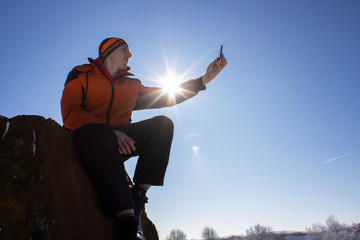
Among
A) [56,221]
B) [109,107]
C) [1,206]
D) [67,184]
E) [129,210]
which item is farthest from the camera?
[109,107]

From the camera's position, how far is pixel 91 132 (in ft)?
5.32

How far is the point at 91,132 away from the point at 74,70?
89 centimetres

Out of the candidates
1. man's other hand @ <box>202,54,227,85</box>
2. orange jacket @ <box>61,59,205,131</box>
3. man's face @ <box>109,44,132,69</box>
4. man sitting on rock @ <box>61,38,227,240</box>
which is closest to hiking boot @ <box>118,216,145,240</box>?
man sitting on rock @ <box>61,38,227,240</box>

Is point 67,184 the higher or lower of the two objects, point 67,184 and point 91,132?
the lower

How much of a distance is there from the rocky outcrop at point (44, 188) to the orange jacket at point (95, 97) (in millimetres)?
373

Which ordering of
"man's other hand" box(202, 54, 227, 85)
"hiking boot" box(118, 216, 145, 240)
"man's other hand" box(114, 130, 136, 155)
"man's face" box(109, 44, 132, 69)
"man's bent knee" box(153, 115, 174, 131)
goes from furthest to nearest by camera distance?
"man's other hand" box(202, 54, 227, 85) < "man's face" box(109, 44, 132, 69) < "man's bent knee" box(153, 115, 174, 131) < "man's other hand" box(114, 130, 136, 155) < "hiking boot" box(118, 216, 145, 240)

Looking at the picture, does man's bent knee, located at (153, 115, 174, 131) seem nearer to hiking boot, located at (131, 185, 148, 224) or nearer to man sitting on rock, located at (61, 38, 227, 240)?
man sitting on rock, located at (61, 38, 227, 240)

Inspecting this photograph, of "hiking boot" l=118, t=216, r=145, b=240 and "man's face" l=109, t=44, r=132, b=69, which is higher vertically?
"man's face" l=109, t=44, r=132, b=69

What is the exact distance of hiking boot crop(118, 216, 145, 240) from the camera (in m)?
1.49

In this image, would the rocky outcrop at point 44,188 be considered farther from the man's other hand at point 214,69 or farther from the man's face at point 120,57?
the man's other hand at point 214,69

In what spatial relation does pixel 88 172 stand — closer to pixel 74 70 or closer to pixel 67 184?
pixel 67 184

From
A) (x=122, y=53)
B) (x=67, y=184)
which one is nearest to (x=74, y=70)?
(x=122, y=53)

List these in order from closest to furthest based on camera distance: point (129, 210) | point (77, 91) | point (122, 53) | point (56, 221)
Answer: point (56, 221), point (129, 210), point (77, 91), point (122, 53)

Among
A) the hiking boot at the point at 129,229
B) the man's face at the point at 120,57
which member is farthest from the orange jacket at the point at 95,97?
the hiking boot at the point at 129,229
